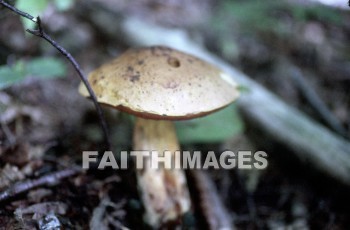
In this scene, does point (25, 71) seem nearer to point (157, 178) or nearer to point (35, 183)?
point (35, 183)

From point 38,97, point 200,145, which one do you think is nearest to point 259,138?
point 200,145

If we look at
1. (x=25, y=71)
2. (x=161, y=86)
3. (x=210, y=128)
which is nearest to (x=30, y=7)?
(x=25, y=71)

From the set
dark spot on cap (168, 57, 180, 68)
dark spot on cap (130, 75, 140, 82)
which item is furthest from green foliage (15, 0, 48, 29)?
dark spot on cap (168, 57, 180, 68)

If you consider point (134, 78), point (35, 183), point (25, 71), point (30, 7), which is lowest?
point (35, 183)

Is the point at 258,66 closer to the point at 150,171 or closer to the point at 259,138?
the point at 259,138

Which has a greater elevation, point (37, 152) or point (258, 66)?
point (258, 66)
